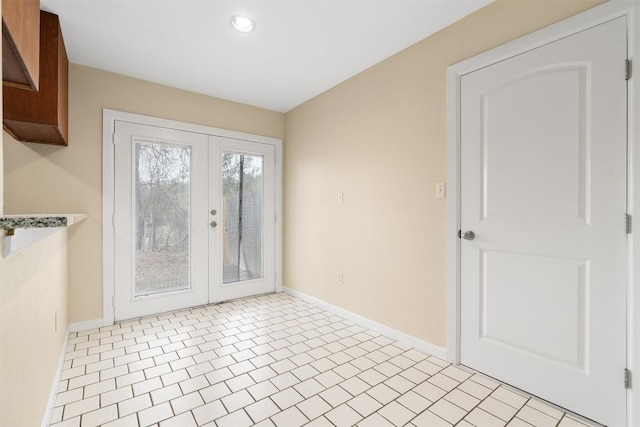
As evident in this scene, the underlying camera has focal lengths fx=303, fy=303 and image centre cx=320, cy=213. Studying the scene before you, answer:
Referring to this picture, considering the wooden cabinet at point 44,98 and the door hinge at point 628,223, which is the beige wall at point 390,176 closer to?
the door hinge at point 628,223

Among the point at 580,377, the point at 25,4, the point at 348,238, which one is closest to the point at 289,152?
the point at 348,238

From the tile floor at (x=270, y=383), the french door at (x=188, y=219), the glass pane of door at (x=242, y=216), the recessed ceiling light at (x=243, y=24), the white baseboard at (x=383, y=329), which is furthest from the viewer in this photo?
the glass pane of door at (x=242, y=216)

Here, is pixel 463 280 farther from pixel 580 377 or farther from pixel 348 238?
pixel 348 238

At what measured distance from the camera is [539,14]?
5.92 feet

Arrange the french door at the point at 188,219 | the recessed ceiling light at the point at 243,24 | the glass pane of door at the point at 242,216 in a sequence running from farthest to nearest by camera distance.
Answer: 1. the glass pane of door at the point at 242,216
2. the french door at the point at 188,219
3. the recessed ceiling light at the point at 243,24

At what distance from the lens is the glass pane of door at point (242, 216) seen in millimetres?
3740

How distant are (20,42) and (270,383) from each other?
2.10m

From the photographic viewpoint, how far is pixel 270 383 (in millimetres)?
1975

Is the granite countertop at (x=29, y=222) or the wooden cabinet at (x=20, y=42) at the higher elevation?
the wooden cabinet at (x=20, y=42)

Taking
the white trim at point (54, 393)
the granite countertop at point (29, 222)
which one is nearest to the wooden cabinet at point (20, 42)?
the granite countertop at point (29, 222)

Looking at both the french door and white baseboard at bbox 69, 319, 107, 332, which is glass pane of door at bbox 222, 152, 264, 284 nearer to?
the french door

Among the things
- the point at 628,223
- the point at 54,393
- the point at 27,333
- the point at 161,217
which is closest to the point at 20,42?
the point at 27,333

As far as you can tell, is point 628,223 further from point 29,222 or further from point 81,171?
point 81,171

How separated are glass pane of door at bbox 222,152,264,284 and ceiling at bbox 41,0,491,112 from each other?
3.29ft
